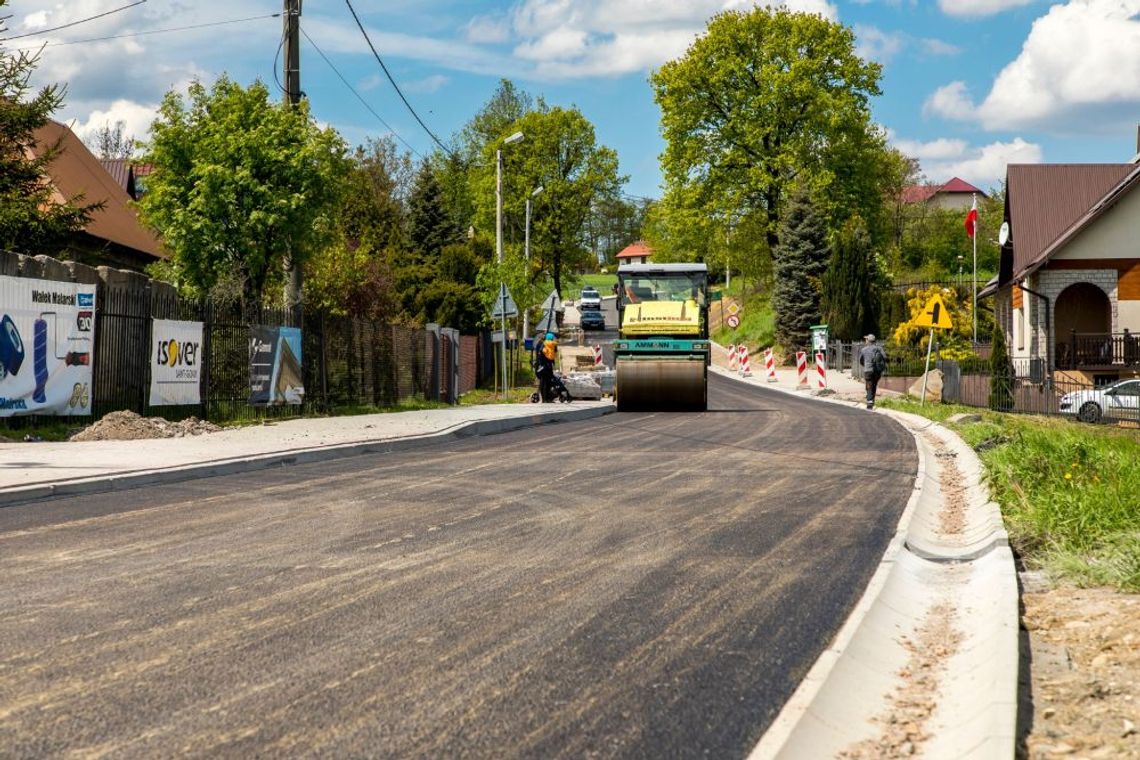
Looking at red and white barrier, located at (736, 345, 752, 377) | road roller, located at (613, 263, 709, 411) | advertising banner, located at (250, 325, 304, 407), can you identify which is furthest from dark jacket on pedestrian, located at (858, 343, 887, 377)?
red and white barrier, located at (736, 345, 752, 377)

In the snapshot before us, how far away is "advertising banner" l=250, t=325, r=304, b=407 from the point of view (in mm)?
22016

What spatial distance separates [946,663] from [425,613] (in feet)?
8.30

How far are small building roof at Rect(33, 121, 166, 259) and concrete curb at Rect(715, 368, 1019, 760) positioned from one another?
38.3 metres

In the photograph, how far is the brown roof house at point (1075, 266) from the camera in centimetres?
3875

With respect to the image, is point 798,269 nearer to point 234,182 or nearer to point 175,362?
point 234,182

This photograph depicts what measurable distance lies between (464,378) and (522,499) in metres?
Result: 27.3

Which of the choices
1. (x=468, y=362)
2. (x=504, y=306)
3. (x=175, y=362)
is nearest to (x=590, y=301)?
(x=468, y=362)

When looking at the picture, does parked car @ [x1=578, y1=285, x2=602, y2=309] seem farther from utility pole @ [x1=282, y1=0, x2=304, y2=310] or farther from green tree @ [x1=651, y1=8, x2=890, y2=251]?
utility pole @ [x1=282, y1=0, x2=304, y2=310]

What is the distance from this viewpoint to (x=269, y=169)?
2370cm

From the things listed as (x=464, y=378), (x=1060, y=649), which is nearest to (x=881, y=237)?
(x=464, y=378)

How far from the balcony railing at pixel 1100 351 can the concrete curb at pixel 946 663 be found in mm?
31330

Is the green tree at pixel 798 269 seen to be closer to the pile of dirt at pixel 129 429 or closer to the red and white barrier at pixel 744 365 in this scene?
the red and white barrier at pixel 744 365

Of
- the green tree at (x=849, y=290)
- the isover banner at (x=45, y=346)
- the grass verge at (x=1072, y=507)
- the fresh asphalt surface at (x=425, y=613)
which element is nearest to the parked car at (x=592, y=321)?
the green tree at (x=849, y=290)

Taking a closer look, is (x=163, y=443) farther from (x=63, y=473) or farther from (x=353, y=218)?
(x=353, y=218)
